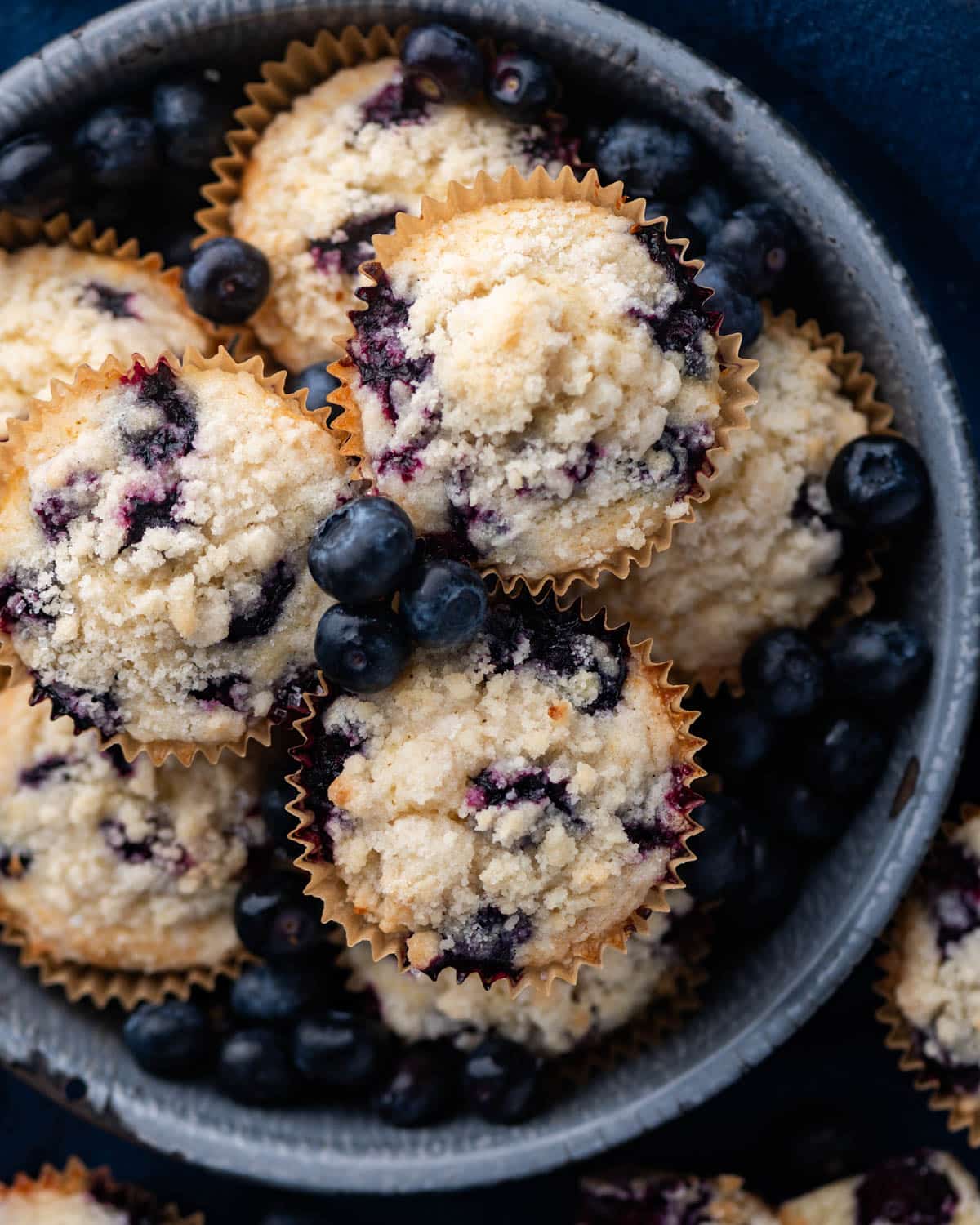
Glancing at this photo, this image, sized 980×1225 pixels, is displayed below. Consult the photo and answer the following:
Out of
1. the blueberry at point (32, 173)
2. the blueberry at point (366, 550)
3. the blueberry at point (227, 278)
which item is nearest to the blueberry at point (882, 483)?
the blueberry at point (366, 550)

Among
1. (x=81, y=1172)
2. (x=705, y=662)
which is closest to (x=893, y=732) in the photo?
(x=705, y=662)

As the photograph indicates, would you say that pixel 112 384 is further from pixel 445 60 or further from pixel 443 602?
pixel 445 60

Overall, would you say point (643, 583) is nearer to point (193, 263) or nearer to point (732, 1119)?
point (193, 263)

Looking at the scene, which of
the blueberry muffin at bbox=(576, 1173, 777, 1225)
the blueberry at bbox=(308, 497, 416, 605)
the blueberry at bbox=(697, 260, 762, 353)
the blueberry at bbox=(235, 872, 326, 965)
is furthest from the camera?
the blueberry muffin at bbox=(576, 1173, 777, 1225)

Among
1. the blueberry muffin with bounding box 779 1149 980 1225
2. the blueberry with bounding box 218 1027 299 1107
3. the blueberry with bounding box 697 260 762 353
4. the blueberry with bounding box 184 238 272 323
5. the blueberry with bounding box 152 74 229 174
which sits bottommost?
the blueberry with bounding box 218 1027 299 1107

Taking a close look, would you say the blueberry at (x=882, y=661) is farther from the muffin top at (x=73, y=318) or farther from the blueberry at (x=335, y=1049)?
the muffin top at (x=73, y=318)

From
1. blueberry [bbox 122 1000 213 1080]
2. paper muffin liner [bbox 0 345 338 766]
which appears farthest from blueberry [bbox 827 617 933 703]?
blueberry [bbox 122 1000 213 1080]

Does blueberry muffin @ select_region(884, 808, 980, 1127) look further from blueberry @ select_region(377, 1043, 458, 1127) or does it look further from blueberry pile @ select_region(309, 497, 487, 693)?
blueberry pile @ select_region(309, 497, 487, 693)
